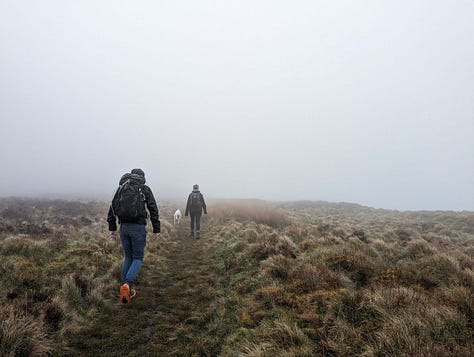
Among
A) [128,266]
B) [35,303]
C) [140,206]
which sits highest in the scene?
[140,206]

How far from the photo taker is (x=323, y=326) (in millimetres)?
3443

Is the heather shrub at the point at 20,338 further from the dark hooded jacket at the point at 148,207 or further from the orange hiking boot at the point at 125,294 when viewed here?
the dark hooded jacket at the point at 148,207

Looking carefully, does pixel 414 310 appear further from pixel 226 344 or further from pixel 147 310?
pixel 147 310

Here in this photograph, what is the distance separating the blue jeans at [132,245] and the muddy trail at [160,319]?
748 mm

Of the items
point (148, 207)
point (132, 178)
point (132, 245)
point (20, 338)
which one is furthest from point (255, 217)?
point (20, 338)

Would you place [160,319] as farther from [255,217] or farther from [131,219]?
[255,217]

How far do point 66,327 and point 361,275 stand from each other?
5.87 m

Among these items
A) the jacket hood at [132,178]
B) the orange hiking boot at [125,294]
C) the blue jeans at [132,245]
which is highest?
the jacket hood at [132,178]

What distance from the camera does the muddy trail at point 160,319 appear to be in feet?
12.1

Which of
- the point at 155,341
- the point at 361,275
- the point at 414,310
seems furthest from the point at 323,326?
the point at 155,341

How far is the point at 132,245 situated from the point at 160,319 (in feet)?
5.52

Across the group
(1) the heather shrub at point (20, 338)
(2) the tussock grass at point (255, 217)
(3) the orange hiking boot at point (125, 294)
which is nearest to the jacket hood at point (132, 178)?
(3) the orange hiking boot at point (125, 294)

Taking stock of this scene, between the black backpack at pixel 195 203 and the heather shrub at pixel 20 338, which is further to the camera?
the black backpack at pixel 195 203

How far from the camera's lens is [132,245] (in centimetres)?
529
